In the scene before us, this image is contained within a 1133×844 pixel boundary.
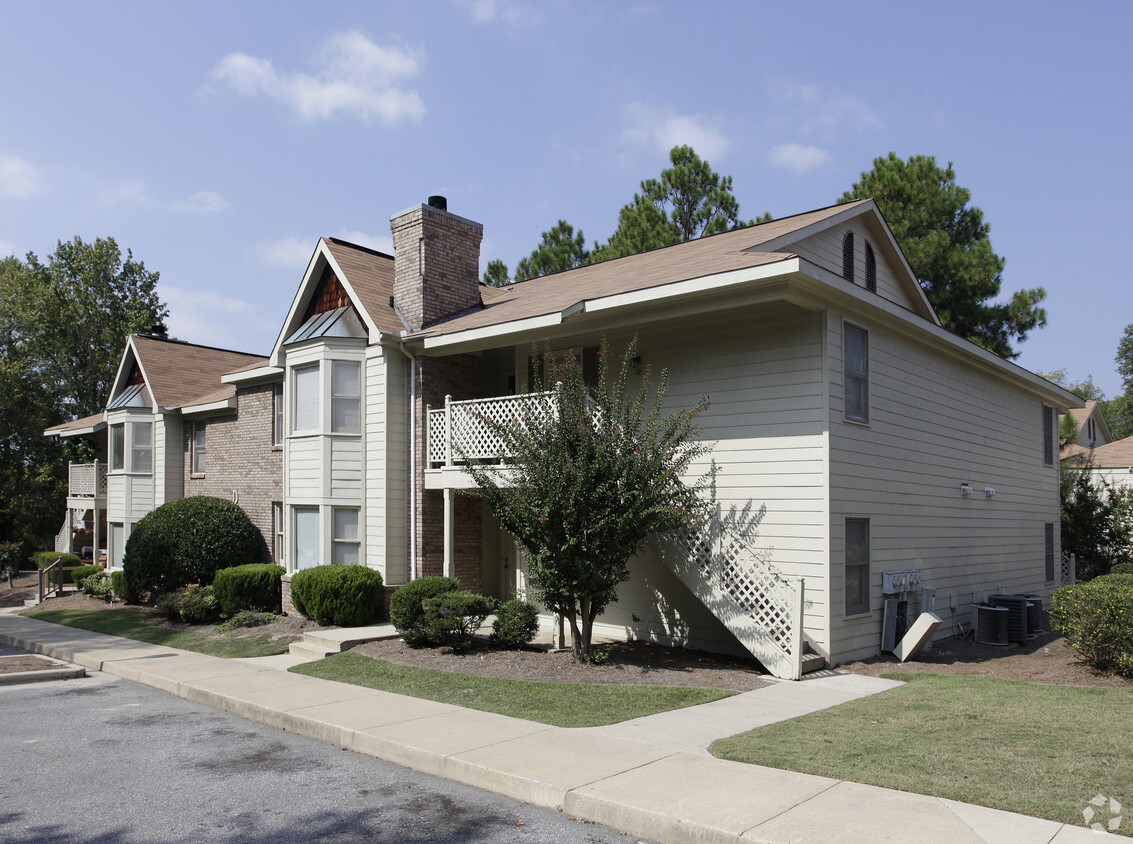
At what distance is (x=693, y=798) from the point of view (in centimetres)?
626

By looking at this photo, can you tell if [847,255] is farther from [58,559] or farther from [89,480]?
[89,480]

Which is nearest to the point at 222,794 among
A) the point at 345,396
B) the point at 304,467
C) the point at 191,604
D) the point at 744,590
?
the point at 744,590

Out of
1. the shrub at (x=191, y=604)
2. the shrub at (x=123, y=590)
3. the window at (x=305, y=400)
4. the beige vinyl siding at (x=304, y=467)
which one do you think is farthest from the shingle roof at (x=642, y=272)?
the shrub at (x=123, y=590)

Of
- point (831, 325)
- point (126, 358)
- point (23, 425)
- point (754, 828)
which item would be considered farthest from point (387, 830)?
point (23, 425)

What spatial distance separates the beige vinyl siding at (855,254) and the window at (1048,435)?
5933 mm

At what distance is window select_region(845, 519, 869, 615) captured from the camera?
12477mm

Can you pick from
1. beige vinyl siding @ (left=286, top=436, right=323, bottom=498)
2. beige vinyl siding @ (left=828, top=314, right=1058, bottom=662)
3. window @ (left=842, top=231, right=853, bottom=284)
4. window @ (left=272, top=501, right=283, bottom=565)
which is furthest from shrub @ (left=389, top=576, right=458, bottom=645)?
window @ (left=842, top=231, right=853, bottom=284)

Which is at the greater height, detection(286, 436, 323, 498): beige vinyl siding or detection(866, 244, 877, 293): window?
detection(866, 244, 877, 293): window

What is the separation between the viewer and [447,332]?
1523 centimetres

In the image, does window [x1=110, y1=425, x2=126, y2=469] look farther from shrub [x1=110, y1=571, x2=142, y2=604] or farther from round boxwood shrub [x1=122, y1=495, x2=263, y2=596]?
round boxwood shrub [x1=122, y1=495, x2=263, y2=596]

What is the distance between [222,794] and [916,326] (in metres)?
11.7

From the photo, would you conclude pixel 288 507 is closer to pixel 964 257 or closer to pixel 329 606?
pixel 329 606

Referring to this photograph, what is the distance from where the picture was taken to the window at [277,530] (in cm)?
2038

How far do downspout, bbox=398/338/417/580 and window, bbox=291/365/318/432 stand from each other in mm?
2067
